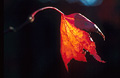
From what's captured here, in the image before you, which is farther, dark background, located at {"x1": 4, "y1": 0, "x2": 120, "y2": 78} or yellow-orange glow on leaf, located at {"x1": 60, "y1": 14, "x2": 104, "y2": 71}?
dark background, located at {"x1": 4, "y1": 0, "x2": 120, "y2": 78}

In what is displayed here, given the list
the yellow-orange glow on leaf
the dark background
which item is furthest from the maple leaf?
the dark background

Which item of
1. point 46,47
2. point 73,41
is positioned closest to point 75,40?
point 73,41

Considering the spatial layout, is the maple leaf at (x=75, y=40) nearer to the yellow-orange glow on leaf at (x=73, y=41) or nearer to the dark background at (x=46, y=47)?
the yellow-orange glow on leaf at (x=73, y=41)

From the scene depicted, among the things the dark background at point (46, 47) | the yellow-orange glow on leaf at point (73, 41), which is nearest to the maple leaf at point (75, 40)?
the yellow-orange glow on leaf at point (73, 41)

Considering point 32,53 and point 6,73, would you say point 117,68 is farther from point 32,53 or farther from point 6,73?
point 6,73

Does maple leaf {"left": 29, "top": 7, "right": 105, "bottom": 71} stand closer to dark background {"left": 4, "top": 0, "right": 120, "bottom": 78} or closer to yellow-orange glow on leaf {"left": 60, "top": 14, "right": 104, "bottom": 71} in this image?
yellow-orange glow on leaf {"left": 60, "top": 14, "right": 104, "bottom": 71}

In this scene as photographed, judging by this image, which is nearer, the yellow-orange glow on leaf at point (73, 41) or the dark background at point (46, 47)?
the yellow-orange glow on leaf at point (73, 41)
